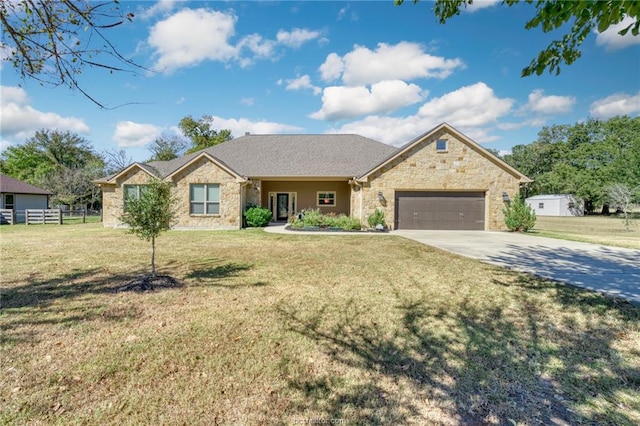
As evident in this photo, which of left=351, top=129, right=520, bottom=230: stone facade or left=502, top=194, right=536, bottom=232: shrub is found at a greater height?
left=351, top=129, right=520, bottom=230: stone facade

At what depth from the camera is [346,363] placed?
3.45m

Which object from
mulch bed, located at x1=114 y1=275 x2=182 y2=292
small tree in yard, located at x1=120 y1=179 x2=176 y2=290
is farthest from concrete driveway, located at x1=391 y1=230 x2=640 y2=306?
small tree in yard, located at x1=120 y1=179 x2=176 y2=290

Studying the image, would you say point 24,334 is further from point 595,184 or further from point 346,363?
point 595,184

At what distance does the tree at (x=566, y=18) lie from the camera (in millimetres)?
2887

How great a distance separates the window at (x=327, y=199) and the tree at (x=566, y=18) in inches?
665

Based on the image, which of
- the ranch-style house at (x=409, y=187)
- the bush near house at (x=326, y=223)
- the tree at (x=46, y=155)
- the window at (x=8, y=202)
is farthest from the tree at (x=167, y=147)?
the bush near house at (x=326, y=223)

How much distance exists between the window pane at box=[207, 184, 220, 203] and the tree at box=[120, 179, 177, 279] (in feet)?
37.4

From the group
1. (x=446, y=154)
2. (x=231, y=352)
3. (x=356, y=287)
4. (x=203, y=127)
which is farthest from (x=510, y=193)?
(x=203, y=127)

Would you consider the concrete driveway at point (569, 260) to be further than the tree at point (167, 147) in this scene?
No

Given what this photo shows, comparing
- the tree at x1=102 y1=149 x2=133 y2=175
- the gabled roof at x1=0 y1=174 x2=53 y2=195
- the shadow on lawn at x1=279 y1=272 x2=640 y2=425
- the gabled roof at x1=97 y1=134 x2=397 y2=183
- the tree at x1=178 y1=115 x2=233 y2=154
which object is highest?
the tree at x1=178 y1=115 x2=233 y2=154

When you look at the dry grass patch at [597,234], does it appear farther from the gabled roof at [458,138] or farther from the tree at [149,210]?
the tree at [149,210]

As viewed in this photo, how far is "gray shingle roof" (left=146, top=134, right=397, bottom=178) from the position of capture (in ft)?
64.6

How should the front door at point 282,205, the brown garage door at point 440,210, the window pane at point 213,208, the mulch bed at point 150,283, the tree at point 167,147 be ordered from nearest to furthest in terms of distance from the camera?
the mulch bed at point 150,283 → the brown garage door at point 440,210 → the window pane at point 213,208 → the front door at point 282,205 → the tree at point 167,147

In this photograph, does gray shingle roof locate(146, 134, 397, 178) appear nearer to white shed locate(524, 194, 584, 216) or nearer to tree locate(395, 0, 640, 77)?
tree locate(395, 0, 640, 77)
